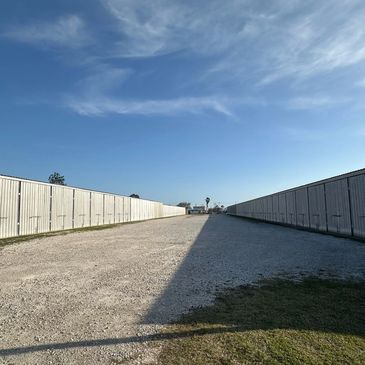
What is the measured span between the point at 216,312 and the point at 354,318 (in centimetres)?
218

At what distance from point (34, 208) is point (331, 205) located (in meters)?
19.0

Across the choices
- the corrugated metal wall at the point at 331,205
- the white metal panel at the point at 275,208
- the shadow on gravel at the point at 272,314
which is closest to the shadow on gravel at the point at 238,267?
the shadow on gravel at the point at 272,314

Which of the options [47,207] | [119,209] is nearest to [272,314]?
[47,207]

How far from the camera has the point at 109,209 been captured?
4341 centimetres

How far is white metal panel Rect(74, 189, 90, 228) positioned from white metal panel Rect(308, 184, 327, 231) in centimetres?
1923

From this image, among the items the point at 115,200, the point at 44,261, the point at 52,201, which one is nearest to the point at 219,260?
the point at 44,261

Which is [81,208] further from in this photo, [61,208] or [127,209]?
[127,209]

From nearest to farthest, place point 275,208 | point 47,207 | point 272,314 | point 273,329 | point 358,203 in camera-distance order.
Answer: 1. point 273,329
2. point 272,314
3. point 358,203
4. point 47,207
5. point 275,208

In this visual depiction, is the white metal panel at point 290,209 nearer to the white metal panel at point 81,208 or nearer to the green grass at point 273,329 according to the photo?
the white metal panel at point 81,208

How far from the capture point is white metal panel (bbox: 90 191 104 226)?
123 feet

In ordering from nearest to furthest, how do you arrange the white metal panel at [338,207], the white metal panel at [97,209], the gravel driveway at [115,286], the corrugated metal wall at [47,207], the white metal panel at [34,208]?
the gravel driveway at [115,286] < the white metal panel at [338,207] < the corrugated metal wall at [47,207] < the white metal panel at [34,208] < the white metal panel at [97,209]

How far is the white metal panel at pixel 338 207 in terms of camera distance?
68.2 feet

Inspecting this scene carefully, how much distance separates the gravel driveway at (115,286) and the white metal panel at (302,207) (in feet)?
42.7

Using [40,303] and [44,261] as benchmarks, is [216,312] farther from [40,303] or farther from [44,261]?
[44,261]
